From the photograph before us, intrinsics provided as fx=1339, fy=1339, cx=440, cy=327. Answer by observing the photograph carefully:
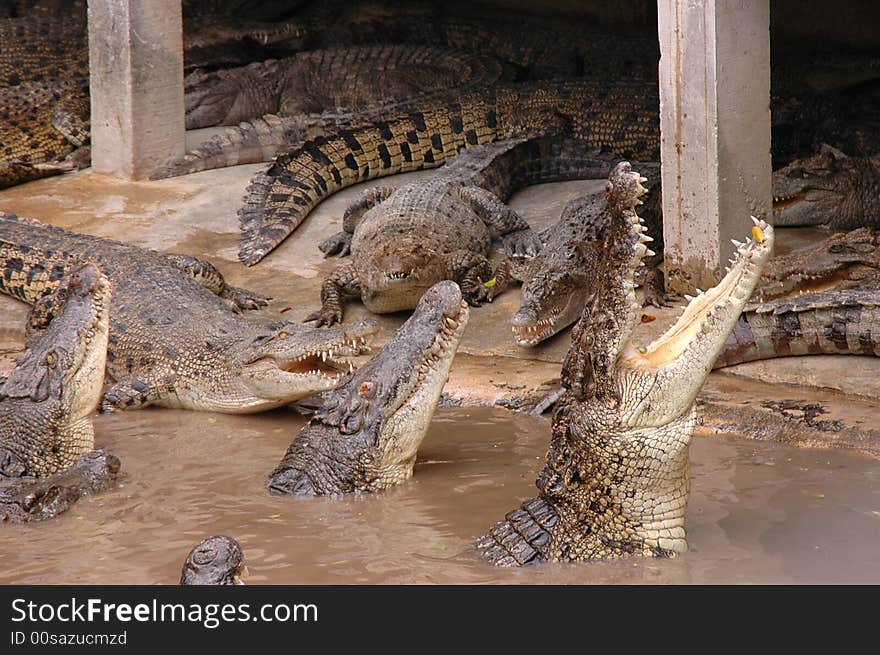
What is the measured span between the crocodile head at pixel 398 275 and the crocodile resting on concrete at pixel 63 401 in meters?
2.05

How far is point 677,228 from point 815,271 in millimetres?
754

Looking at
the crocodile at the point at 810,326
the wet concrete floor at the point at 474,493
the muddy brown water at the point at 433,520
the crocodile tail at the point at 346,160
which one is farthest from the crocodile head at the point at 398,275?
the crocodile at the point at 810,326

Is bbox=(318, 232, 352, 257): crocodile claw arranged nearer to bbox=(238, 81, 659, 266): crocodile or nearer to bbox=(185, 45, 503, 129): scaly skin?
bbox=(238, 81, 659, 266): crocodile

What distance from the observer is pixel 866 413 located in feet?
18.7

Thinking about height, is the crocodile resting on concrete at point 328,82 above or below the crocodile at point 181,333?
above

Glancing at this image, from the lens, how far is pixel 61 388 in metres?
5.65

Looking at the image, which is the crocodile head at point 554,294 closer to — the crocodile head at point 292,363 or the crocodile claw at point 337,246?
the crocodile head at point 292,363

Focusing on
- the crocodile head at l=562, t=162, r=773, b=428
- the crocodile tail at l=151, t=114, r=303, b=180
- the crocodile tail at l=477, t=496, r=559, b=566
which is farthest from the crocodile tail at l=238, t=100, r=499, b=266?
the crocodile head at l=562, t=162, r=773, b=428

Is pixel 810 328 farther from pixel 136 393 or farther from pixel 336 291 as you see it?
pixel 136 393

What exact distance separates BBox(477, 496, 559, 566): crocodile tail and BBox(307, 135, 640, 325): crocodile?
10.3 feet

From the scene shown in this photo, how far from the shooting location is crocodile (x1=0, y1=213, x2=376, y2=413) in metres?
6.48

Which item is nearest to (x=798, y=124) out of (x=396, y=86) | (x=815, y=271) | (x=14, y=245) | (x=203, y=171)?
(x=815, y=271)

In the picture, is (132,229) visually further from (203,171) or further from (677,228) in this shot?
(677,228)

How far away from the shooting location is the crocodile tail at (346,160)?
8.69 metres
